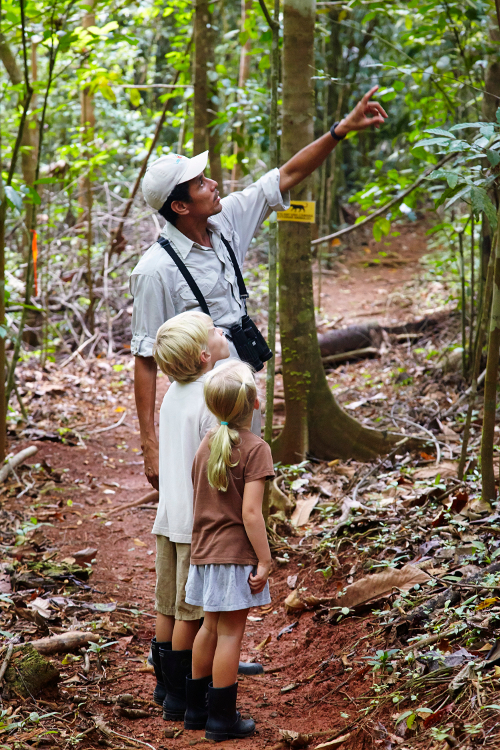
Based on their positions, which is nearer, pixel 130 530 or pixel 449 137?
pixel 449 137

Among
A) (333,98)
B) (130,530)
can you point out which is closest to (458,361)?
(130,530)

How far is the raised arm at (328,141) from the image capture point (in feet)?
10.7

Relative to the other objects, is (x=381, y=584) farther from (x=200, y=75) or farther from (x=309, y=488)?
(x=200, y=75)

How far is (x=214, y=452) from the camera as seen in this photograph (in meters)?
2.42

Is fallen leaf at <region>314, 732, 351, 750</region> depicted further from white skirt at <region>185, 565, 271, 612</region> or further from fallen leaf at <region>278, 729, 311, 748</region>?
white skirt at <region>185, 565, 271, 612</region>

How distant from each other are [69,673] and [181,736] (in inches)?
23.5

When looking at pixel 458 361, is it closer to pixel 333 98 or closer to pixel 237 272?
pixel 237 272

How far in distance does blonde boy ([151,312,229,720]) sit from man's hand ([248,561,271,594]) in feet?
0.92

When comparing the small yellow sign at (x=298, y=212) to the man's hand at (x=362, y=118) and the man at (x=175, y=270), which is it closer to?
the man's hand at (x=362, y=118)

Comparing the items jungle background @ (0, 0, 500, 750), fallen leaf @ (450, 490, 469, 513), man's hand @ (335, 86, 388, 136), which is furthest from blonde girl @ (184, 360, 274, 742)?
Answer: man's hand @ (335, 86, 388, 136)

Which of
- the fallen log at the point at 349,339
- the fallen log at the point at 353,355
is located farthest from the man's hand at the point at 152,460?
the fallen log at the point at 349,339

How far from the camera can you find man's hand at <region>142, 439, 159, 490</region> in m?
3.04

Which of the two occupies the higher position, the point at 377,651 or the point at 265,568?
the point at 265,568

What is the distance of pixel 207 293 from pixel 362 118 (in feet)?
3.92
